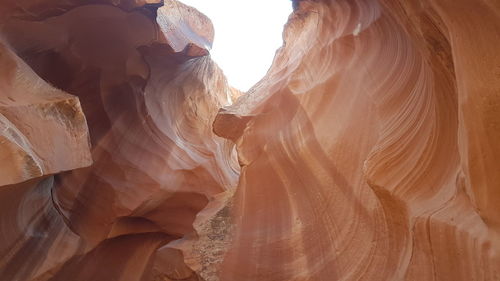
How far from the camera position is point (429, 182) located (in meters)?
3.45

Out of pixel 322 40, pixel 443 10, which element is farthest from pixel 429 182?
pixel 322 40

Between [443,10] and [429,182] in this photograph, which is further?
[429,182]

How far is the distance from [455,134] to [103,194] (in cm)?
682

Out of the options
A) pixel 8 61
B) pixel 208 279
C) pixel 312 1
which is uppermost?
pixel 312 1

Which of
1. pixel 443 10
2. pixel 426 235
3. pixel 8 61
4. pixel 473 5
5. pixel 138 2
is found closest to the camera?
pixel 473 5

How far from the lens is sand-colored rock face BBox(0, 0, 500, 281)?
2.88 metres

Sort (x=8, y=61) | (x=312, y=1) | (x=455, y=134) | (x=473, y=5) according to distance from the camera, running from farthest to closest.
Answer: (x=312, y=1), (x=8, y=61), (x=455, y=134), (x=473, y=5)

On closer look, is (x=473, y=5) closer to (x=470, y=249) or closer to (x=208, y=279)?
(x=470, y=249)

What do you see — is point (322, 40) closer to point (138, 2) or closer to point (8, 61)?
point (138, 2)

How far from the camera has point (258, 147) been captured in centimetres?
652

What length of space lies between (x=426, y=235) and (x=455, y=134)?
0.91m

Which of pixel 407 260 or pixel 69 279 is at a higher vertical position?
pixel 407 260

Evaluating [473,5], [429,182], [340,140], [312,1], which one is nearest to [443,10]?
[473,5]

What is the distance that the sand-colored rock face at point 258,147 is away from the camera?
2.88 m
